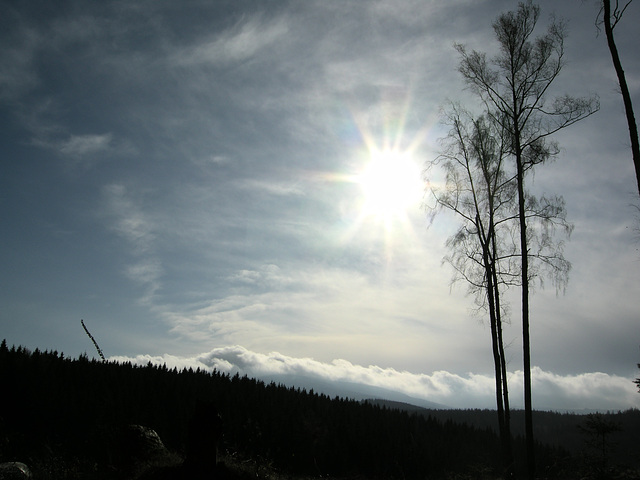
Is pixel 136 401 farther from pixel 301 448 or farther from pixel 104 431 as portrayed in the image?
pixel 104 431

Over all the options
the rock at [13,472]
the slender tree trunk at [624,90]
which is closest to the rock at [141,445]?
the rock at [13,472]

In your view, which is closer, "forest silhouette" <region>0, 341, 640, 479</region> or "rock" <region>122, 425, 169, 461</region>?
"rock" <region>122, 425, 169, 461</region>

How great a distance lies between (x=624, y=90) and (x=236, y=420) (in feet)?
170

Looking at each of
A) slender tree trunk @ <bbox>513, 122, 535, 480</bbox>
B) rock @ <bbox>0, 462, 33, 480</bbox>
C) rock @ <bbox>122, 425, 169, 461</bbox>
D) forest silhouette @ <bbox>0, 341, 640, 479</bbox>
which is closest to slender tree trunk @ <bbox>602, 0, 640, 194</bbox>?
slender tree trunk @ <bbox>513, 122, 535, 480</bbox>

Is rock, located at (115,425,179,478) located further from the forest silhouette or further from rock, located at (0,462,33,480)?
the forest silhouette

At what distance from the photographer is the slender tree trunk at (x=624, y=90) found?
12295 millimetres

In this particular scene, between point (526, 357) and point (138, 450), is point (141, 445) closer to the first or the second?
point (138, 450)

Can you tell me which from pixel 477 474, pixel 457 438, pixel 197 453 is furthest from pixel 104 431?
pixel 457 438

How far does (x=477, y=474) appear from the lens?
19.3 m

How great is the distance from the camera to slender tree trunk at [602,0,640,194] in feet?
40.3

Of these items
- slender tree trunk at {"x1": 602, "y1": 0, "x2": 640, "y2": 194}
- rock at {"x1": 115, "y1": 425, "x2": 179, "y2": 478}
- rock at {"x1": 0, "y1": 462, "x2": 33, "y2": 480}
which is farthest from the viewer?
rock at {"x1": 115, "y1": 425, "x2": 179, "y2": 478}

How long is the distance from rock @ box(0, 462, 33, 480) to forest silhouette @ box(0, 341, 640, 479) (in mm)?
10709

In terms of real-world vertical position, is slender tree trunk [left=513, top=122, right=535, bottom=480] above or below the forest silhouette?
above

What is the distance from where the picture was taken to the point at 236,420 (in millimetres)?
52562
